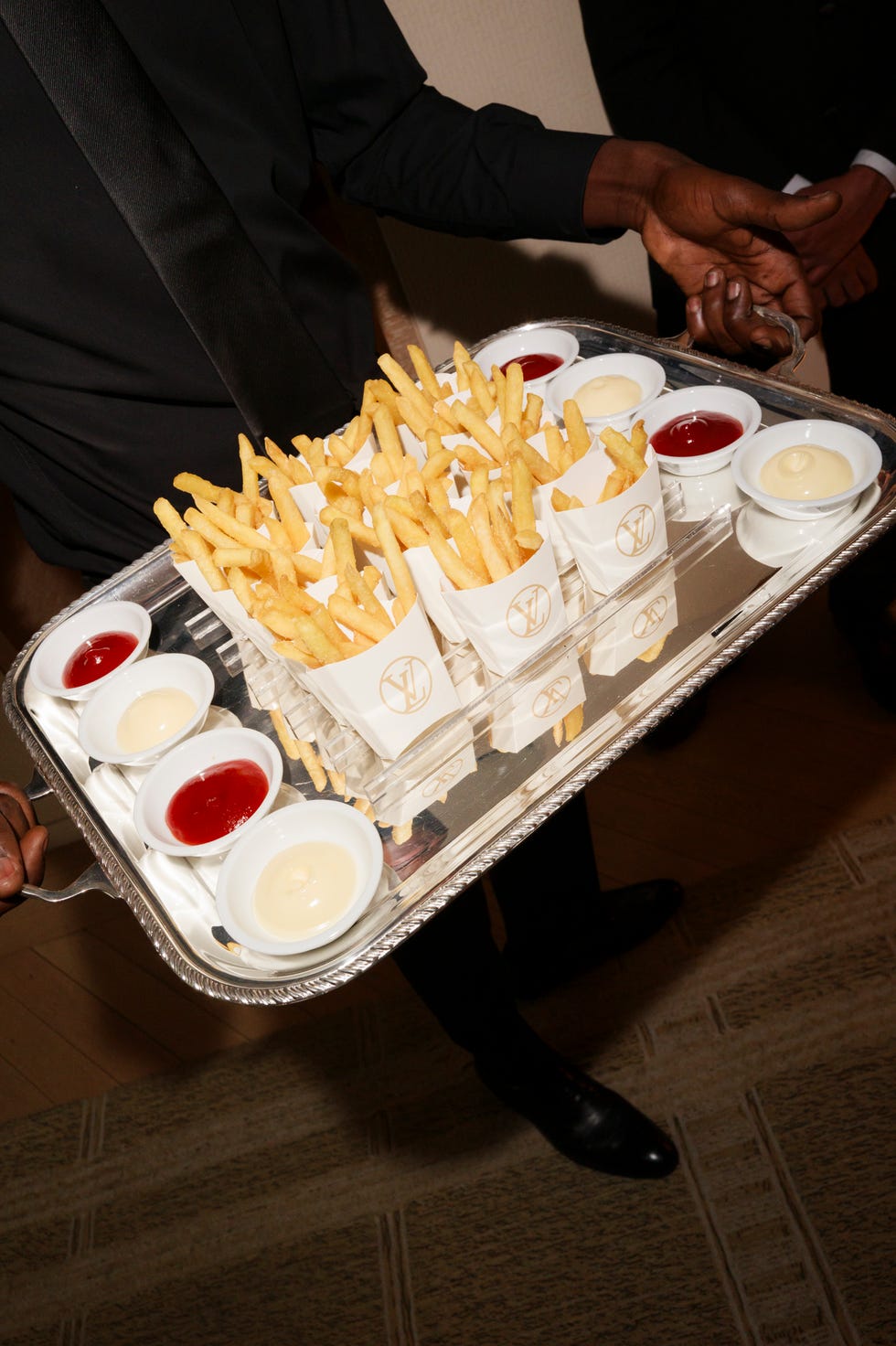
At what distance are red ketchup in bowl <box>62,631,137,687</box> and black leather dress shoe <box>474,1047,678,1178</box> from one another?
1177 millimetres

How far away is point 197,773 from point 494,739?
455mm

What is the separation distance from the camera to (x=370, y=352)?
6.53ft

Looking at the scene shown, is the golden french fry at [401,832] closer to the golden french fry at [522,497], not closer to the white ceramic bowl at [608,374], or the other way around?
the golden french fry at [522,497]

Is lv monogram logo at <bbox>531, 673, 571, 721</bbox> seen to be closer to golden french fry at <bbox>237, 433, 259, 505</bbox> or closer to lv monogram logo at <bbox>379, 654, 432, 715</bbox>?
lv monogram logo at <bbox>379, 654, 432, 715</bbox>

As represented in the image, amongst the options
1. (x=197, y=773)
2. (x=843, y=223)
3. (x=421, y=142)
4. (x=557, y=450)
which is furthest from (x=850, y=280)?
(x=197, y=773)

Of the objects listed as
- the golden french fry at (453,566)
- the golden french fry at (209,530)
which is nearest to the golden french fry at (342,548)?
the golden french fry at (453,566)

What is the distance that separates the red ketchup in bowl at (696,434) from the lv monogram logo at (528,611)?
1.48ft

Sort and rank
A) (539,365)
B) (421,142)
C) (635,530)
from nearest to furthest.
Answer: (635,530), (421,142), (539,365)

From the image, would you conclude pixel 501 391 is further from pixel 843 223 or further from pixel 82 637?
pixel 843 223

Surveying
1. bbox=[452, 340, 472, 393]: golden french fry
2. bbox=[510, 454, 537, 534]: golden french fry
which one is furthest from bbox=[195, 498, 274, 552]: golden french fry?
bbox=[452, 340, 472, 393]: golden french fry

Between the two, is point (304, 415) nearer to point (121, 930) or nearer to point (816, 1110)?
point (816, 1110)

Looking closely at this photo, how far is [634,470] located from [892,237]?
1603mm

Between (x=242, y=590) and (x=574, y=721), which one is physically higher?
(x=242, y=590)

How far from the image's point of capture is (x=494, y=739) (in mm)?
1381
